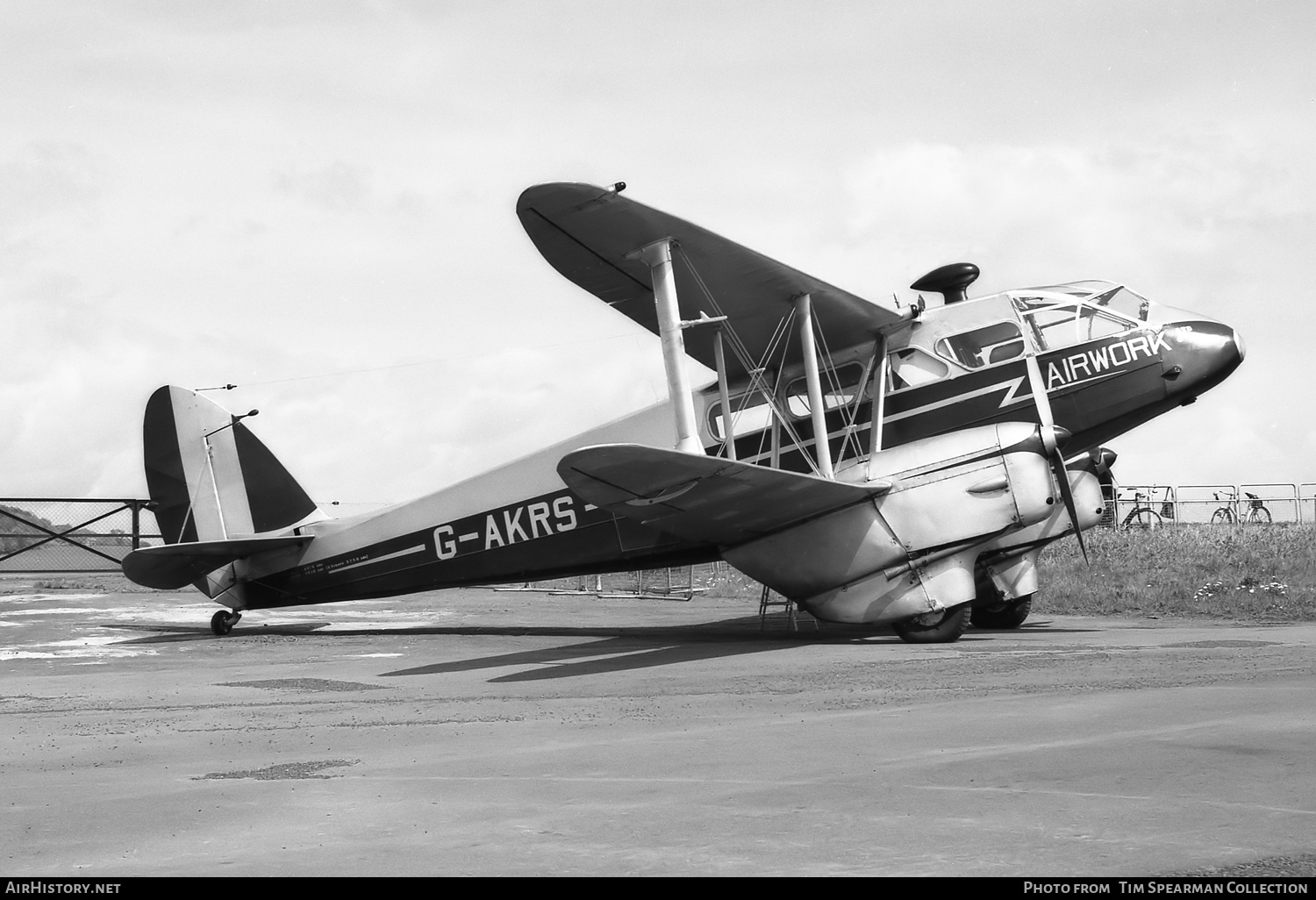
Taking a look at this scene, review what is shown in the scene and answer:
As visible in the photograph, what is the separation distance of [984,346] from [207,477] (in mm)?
12989

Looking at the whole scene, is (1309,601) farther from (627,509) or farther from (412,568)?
A: (412,568)

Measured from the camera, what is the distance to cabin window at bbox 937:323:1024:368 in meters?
15.5

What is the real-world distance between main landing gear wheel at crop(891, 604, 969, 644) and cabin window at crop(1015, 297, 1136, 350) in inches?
152

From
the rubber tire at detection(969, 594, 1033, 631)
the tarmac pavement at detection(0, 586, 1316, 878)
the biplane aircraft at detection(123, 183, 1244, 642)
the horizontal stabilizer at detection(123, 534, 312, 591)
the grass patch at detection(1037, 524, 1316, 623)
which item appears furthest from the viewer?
the grass patch at detection(1037, 524, 1316, 623)

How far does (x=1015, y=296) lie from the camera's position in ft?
51.6

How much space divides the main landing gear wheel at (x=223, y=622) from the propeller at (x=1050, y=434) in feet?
42.7

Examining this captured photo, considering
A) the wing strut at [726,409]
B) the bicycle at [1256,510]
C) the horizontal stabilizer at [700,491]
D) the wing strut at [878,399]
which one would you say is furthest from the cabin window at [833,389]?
the bicycle at [1256,510]

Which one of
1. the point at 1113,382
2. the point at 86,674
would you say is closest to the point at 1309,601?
the point at 1113,382

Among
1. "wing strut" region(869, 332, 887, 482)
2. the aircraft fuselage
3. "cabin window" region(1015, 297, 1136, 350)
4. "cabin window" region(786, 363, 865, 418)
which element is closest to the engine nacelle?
"wing strut" region(869, 332, 887, 482)

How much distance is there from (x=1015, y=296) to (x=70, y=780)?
12885 millimetres

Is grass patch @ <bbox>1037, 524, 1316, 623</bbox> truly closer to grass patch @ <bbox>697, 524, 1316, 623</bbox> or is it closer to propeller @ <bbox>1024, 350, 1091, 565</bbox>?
grass patch @ <bbox>697, 524, 1316, 623</bbox>

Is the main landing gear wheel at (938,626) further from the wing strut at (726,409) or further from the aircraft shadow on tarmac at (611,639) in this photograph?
the wing strut at (726,409)

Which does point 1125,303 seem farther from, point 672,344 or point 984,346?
point 672,344
